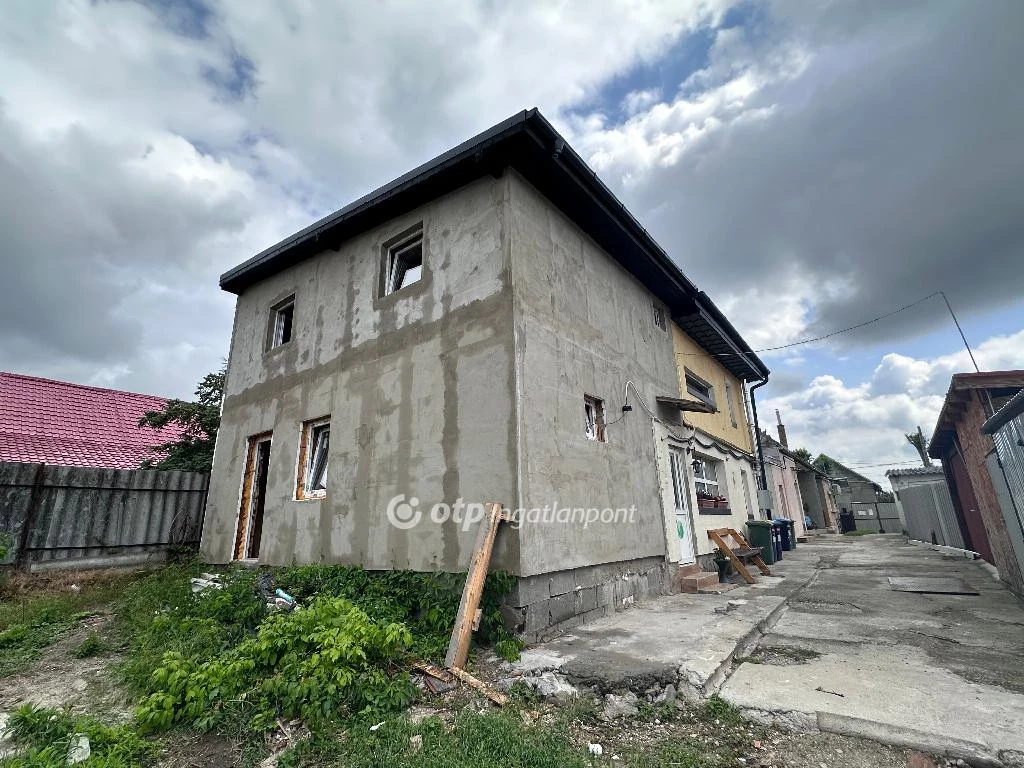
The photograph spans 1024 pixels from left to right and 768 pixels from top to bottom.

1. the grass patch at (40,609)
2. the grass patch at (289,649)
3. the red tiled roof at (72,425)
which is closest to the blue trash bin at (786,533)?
the grass patch at (289,649)

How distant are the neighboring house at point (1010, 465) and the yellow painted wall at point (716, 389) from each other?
4.61 meters

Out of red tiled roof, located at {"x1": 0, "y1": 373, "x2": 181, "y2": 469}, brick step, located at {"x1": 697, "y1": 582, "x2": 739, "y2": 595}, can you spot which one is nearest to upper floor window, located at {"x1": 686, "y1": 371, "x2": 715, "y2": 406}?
brick step, located at {"x1": 697, "y1": 582, "x2": 739, "y2": 595}

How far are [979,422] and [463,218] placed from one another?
27.8 ft

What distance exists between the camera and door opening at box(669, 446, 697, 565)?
8381 millimetres

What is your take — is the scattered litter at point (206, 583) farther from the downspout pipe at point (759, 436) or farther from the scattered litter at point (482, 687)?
the downspout pipe at point (759, 436)

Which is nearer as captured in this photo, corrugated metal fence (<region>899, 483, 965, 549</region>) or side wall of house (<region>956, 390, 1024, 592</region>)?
side wall of house (<region>956, 390, 1024, 592</region>)

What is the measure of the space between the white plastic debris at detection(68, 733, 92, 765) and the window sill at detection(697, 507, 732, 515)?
8821mm

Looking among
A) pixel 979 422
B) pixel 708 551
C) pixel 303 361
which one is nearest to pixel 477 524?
pixel 303 361

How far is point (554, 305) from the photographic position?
20.9ft

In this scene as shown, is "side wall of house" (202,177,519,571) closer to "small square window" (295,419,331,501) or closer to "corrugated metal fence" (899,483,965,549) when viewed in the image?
"small square window" (295,419,331,501)

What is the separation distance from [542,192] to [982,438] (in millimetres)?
7637

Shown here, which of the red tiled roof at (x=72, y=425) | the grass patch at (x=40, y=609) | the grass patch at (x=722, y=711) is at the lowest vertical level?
the grass patch at (x=722, y=711)

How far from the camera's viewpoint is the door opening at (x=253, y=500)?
7957 mm

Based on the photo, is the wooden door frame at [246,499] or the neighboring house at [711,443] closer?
the wooden door frame at [246,499]
